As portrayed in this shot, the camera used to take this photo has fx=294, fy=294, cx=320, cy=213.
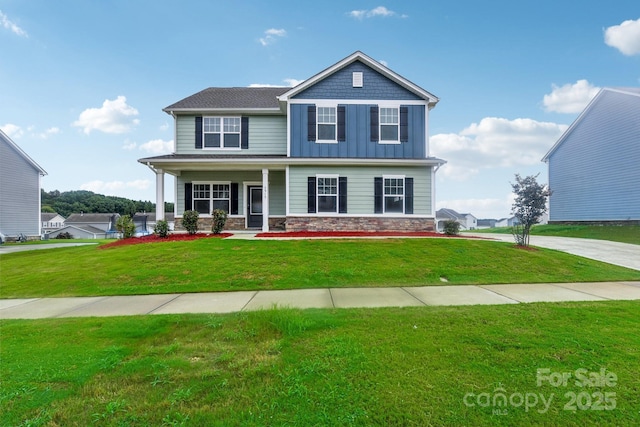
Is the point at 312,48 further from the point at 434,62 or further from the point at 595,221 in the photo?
the point at 595,221

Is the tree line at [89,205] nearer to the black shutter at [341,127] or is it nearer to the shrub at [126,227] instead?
the shrub at [126,227]

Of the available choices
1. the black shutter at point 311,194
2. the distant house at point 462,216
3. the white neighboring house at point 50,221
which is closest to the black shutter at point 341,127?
the black shutter at point 311,194

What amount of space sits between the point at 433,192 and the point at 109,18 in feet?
59.1

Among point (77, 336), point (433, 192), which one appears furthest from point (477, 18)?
point (77, 336)

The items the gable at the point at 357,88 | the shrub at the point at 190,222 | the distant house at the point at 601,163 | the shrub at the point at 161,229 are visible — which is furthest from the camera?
the distant house at the point at 601,163

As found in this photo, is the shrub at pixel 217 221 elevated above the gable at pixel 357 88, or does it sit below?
below

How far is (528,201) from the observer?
10906 mm

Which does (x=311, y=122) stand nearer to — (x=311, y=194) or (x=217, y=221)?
(x=311, y=194)

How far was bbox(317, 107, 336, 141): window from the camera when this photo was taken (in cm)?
1486

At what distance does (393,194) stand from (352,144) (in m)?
3.24

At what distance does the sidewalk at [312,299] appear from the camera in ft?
17.9

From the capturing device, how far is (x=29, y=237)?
23.2 m

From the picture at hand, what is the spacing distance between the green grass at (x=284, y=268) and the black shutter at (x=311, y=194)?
404 centimetres

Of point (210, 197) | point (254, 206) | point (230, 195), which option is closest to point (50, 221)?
point (210, 197)
